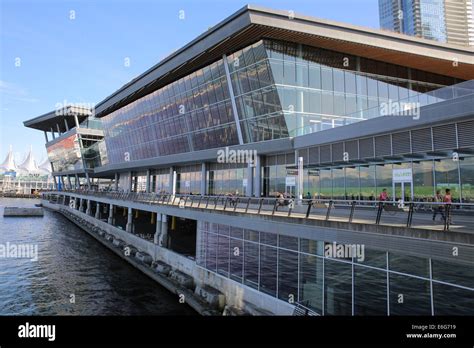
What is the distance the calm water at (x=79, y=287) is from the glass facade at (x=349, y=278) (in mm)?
4625

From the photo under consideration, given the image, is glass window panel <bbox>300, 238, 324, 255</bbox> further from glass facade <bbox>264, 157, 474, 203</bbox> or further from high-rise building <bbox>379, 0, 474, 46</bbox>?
high-rise building <bbox>379, 0, 474, 46</bbox>

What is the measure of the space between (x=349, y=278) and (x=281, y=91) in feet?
63.3

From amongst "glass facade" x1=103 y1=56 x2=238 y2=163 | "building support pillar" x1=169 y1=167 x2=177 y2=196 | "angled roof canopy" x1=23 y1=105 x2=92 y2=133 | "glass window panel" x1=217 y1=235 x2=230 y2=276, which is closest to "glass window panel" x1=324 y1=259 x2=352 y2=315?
"glass window panel" x1=217 y1=235 x2=230 y2=276

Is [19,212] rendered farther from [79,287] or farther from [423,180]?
[423,180]

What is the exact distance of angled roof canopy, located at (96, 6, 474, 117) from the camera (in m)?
28.1

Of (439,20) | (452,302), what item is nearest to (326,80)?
(452,302)

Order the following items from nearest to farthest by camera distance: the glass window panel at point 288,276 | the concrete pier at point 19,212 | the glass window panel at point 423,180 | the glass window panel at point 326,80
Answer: the glass window panel at point 288,276 → the glass window panel at point 423,180 → the glass window panel at point 326,80 → the concrete pier at point 19,212

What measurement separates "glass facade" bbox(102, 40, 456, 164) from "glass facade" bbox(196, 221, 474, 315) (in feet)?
35.5

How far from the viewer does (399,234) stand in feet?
31.9

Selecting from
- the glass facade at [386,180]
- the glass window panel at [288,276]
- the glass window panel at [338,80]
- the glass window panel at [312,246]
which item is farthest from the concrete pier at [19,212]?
the glass window panel at [312,246]

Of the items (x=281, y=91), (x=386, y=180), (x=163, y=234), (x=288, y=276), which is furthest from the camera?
(x=281, y=91)

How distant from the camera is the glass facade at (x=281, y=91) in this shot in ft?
95.3

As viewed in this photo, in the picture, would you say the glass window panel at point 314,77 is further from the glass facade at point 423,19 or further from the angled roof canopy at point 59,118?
the angled roof canopy at point 59,118

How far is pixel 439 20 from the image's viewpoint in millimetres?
79938
